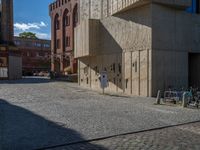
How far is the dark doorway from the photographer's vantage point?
23031 millimetres

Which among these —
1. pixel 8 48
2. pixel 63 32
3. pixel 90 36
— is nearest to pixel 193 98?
pixel 90 36

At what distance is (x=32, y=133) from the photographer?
8.51 m

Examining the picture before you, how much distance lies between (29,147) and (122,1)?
16.8 meters

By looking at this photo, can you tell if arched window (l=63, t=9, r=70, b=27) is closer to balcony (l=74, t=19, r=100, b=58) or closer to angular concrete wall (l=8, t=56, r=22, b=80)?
angular concrete wall (l=8, t=56, r=22, b=80)

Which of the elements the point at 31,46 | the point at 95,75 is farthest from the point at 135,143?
the point at 31,46

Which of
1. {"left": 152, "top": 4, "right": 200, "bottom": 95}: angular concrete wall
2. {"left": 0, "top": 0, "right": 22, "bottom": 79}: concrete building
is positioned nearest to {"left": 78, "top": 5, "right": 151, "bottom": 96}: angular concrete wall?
{"left": 152, "top": 4, "right": 200, "bottom": 95}: angular concrete wall

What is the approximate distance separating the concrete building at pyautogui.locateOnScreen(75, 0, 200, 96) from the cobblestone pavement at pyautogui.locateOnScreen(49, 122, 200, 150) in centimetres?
1110

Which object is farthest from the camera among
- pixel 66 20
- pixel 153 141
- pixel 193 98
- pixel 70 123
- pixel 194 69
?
pixel 66 20

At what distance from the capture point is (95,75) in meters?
27.2

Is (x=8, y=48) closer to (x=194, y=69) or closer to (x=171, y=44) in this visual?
(x=194, y=69)

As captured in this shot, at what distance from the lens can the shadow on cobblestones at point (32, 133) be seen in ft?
24.1

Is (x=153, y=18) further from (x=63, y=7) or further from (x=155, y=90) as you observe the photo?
(x=63, y=7)

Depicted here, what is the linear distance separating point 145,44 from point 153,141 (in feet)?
43.2

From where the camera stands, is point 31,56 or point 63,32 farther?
point 31,56
